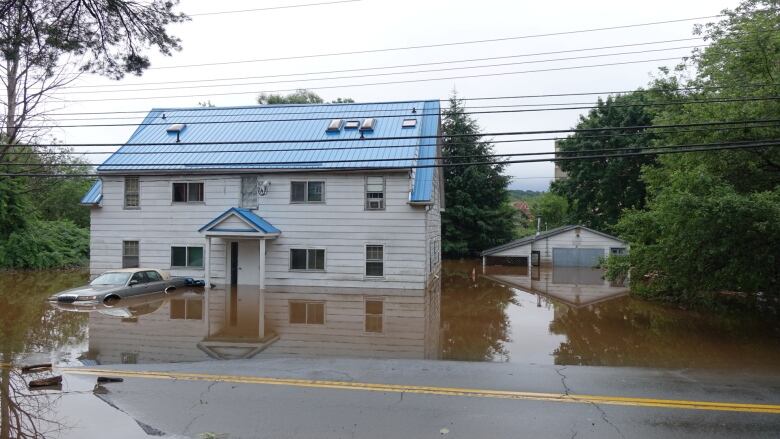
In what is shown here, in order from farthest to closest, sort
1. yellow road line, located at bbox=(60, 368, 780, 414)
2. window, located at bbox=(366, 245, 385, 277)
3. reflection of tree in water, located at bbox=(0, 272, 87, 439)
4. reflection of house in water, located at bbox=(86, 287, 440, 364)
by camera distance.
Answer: window, located at bbox=(366, 245, 385, 277) < reflection of house in water, located at bbox=(86, 287, 440, 364) < yellow road line, located at bbox=(60, 368, 780, 414) < reflection of tree in water, located at bbox=(0, 272, 87, 439)

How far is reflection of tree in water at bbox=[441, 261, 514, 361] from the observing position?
11391mm

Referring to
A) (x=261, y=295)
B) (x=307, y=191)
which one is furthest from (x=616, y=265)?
(x=261, y=295)

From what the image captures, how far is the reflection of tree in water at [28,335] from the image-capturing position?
6.69 m

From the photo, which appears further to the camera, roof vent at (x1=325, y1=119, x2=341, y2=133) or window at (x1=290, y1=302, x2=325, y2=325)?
roof vent at (x1=325, y1=119, x2=341, y2=133)

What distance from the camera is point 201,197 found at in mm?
23516

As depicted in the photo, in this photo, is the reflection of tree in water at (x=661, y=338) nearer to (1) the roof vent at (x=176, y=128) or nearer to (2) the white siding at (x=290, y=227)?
(2) the white siding at (x=290, y=227)

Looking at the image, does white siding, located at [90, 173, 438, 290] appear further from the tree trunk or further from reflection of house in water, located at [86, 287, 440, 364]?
the tree trunk

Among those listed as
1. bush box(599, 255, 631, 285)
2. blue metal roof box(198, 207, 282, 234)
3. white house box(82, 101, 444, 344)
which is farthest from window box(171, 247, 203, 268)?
bush box(599, 255, 631, 285)

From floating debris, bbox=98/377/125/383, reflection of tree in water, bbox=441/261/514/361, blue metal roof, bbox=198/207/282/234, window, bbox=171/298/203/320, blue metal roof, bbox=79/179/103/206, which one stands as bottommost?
reflection of tree in water, bbox=441/261/514/361

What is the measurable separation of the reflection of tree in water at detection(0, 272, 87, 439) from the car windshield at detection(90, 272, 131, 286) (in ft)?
5.56

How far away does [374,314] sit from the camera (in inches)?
648

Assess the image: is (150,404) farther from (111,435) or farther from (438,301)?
(438,301)

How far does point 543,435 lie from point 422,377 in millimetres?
2953

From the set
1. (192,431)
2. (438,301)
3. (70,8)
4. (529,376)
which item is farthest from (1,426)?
(438,301)
